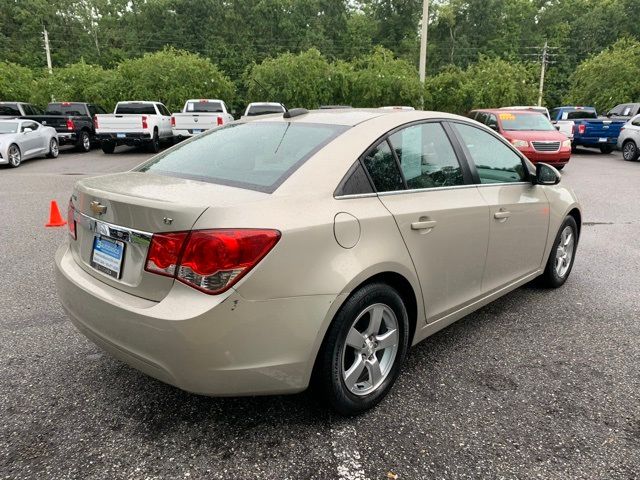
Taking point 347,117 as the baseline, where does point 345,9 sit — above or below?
above

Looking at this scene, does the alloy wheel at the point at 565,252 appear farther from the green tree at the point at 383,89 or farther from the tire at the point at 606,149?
the green tree at the point at 383,89

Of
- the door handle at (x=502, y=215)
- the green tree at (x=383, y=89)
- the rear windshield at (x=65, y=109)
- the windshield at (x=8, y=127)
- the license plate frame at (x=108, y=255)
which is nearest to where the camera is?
the license plate frame at (x=108, y=255)

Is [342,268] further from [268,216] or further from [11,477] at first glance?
[11,477]

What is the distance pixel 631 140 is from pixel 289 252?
18.8 metres

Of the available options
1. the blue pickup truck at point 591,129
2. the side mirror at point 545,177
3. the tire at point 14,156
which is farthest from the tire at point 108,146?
the side mirror at point 545,177

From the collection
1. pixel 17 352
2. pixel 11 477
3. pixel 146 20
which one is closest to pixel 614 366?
pixel 11 477

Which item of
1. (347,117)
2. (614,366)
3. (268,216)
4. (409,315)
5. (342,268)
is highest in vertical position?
(347,117)

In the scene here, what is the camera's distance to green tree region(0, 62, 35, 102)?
27703mm

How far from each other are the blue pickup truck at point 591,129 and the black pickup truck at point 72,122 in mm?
18589

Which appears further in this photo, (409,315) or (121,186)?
(409,315)

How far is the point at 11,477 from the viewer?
7.38 ft

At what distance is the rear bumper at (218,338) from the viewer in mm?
2143

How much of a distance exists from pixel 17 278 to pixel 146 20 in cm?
5903

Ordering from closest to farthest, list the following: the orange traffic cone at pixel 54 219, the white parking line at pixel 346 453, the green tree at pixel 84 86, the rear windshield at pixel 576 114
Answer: the white parking line at pixel 346 453 < the orange traffic cone at pixel 54 219 < the rear windshield at pixel 576 114 < the green tree at pixel 84 86
